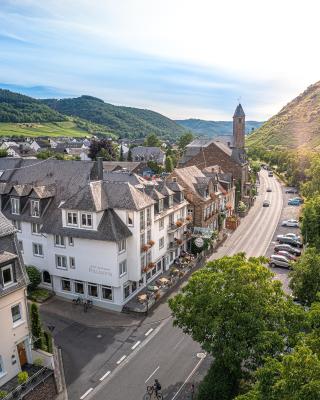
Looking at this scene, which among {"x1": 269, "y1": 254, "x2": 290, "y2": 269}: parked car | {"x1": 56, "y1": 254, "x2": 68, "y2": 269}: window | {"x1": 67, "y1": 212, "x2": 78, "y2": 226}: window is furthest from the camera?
{"x1": 269, "y1": 254, "x2": 290, "y2": 269}: parked car

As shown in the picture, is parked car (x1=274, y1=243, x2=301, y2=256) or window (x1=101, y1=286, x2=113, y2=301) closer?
window (x1=101, y1=286, x2=113, y2=301)

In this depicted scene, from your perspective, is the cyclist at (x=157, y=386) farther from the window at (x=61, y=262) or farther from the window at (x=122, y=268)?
Result: the window at (x=61, y=262)

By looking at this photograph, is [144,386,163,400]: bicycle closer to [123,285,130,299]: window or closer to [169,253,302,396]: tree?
[169,253,302,396]: tree

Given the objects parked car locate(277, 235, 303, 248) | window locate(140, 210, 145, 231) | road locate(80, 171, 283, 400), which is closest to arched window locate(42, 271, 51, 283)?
window locate(140, 210, 145, 231)

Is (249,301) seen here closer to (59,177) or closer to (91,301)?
(91,301)

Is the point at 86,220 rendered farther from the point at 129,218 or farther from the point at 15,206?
the point at 15,206

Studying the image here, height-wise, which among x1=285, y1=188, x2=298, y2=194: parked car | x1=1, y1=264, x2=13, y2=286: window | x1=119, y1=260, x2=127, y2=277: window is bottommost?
x1=285, y1=188, x2=298, y2=194: parked car
